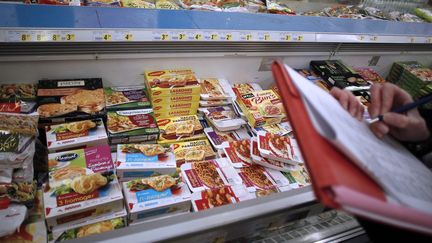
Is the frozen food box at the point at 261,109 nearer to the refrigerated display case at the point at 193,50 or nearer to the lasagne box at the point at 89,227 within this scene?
the refrigerated display case at the point at 193,50

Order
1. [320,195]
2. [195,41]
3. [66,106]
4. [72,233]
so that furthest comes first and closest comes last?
[195,41], [66,106], [72,233], [320,195]

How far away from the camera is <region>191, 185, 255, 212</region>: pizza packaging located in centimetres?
126

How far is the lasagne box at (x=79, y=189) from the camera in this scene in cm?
110

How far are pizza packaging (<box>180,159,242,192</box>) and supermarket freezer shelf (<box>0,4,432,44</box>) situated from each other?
69 cm

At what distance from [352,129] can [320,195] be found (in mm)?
190

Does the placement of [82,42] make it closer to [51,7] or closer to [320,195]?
[51,7]

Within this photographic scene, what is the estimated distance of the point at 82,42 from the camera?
1471mm

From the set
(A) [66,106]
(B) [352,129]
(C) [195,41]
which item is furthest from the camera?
(C) [195,41]

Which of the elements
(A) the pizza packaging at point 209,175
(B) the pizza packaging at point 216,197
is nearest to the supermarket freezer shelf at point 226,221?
(B) the pizza packaging at point 216,197

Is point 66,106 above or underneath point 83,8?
underneath

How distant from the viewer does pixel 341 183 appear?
393mm

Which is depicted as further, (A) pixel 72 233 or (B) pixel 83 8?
(B) pixel 83 8

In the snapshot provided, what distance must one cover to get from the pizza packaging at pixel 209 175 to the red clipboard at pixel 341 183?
3.18 ft

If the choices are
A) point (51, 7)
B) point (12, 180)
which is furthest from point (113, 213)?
point (51, 7)
